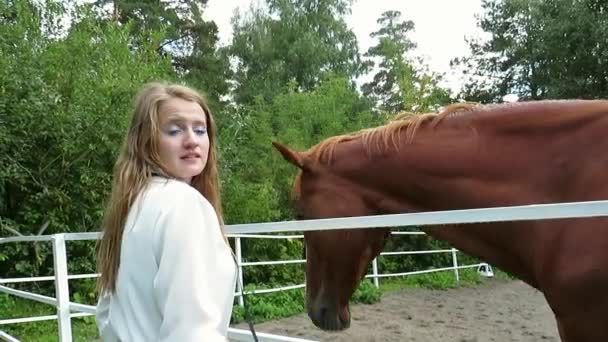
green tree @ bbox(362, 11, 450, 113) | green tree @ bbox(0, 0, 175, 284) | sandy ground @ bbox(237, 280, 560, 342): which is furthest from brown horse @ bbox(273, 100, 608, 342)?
green tree @ bbox(362, 11, 450, 113)

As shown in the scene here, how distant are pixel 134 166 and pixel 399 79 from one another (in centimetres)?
2202

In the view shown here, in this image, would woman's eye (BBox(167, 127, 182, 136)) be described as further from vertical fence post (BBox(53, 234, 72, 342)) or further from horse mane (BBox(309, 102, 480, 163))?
vertical fence post (BBox(53, 234, 72, 342))

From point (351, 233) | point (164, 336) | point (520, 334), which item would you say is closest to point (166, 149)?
Result: point (164, 336)

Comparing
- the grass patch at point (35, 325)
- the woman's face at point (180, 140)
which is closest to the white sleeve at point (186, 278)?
the woman's face at point (180, 140)

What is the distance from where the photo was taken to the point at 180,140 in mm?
1098

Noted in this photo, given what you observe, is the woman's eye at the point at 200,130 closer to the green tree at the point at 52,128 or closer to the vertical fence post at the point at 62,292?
the vertical fence post at the point at 62,292

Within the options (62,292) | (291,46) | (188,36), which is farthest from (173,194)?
(188,36)

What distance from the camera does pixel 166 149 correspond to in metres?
1.09

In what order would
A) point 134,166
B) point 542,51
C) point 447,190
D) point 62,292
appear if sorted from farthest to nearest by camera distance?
point 542,51
point 62,292
point 447,190
point 134,166

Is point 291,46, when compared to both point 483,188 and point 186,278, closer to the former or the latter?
point 483,188

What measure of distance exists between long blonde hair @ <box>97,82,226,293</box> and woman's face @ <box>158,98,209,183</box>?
Answer: 1 centimetres

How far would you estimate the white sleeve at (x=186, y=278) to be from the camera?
897 millimetres

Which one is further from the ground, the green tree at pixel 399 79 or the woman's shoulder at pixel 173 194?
the green tree at pixel 399 79

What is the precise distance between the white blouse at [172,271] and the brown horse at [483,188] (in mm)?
1183
